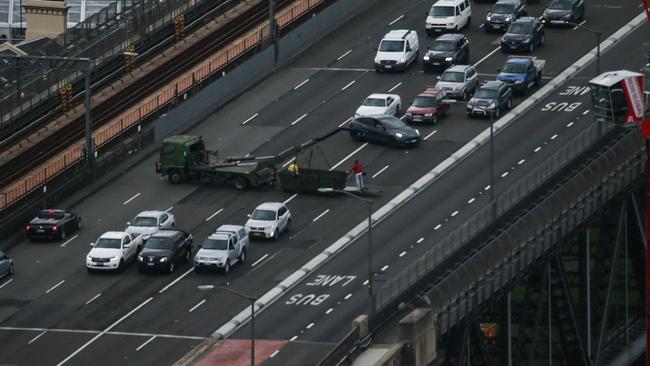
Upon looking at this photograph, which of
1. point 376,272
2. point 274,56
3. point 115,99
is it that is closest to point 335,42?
point 274,56

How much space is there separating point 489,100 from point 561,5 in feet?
60.2

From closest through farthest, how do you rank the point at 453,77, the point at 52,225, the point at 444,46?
the point at 52,225
the point at 453,77
the point at 444,46

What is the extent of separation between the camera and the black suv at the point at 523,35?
449 feet

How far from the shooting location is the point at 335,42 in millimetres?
144125

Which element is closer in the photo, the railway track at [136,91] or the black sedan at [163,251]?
the black sedan at [163,251]

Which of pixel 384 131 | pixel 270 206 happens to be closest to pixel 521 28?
pixel 384 131

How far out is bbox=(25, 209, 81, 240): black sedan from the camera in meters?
114

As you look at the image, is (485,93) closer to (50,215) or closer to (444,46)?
(444,46)

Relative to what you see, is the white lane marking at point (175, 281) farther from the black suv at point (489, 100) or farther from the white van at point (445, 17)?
the white van at point (445, 17)

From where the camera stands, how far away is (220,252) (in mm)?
108000

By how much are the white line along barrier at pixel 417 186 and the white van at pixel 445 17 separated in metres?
9.60

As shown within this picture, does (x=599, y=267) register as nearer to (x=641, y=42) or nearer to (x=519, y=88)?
(x=519, y=88)

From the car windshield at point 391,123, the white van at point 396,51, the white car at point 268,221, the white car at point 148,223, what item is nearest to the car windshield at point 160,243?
the white car at point 148,223

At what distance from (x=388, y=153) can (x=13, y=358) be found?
30382mm
